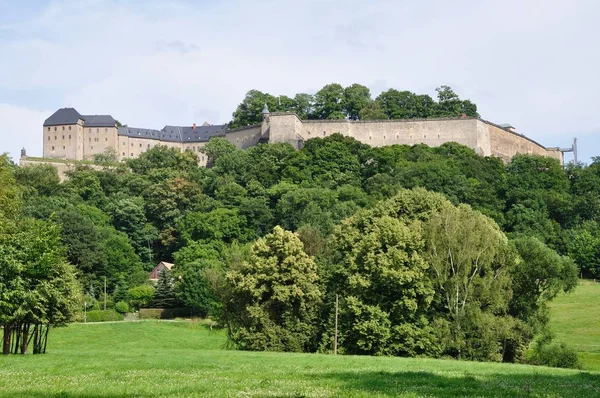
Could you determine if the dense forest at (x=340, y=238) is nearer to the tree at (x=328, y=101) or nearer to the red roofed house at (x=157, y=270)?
the red roofed house at (x=157, y=270)

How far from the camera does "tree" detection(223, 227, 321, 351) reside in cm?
4166

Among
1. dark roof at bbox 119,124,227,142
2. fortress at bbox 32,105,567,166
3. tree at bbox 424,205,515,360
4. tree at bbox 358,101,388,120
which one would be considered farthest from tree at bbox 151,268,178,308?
dark roof at bbox 119,124,227,142

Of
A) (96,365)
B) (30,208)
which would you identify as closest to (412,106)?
(30,208)

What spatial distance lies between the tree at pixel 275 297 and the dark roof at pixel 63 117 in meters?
110

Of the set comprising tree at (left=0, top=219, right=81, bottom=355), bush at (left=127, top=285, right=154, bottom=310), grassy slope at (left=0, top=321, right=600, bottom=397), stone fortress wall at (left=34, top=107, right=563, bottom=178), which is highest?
stone fortress wall at (left=34, top=107, right=563, bottom=178)

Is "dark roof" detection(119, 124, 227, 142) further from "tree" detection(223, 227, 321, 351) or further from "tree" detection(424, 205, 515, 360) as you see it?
"tree" detection(424, 205, 515, 360)

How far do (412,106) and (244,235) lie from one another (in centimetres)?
5044

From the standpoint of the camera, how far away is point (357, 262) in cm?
4169

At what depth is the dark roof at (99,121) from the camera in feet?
484

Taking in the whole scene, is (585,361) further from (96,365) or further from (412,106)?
(412,106)

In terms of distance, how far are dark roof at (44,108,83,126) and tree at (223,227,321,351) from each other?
109969 millimetres

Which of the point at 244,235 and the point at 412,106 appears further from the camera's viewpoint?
the point at 412,106

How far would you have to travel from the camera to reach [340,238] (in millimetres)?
45375

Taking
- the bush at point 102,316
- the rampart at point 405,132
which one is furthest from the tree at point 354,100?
the bush at point 102,316
